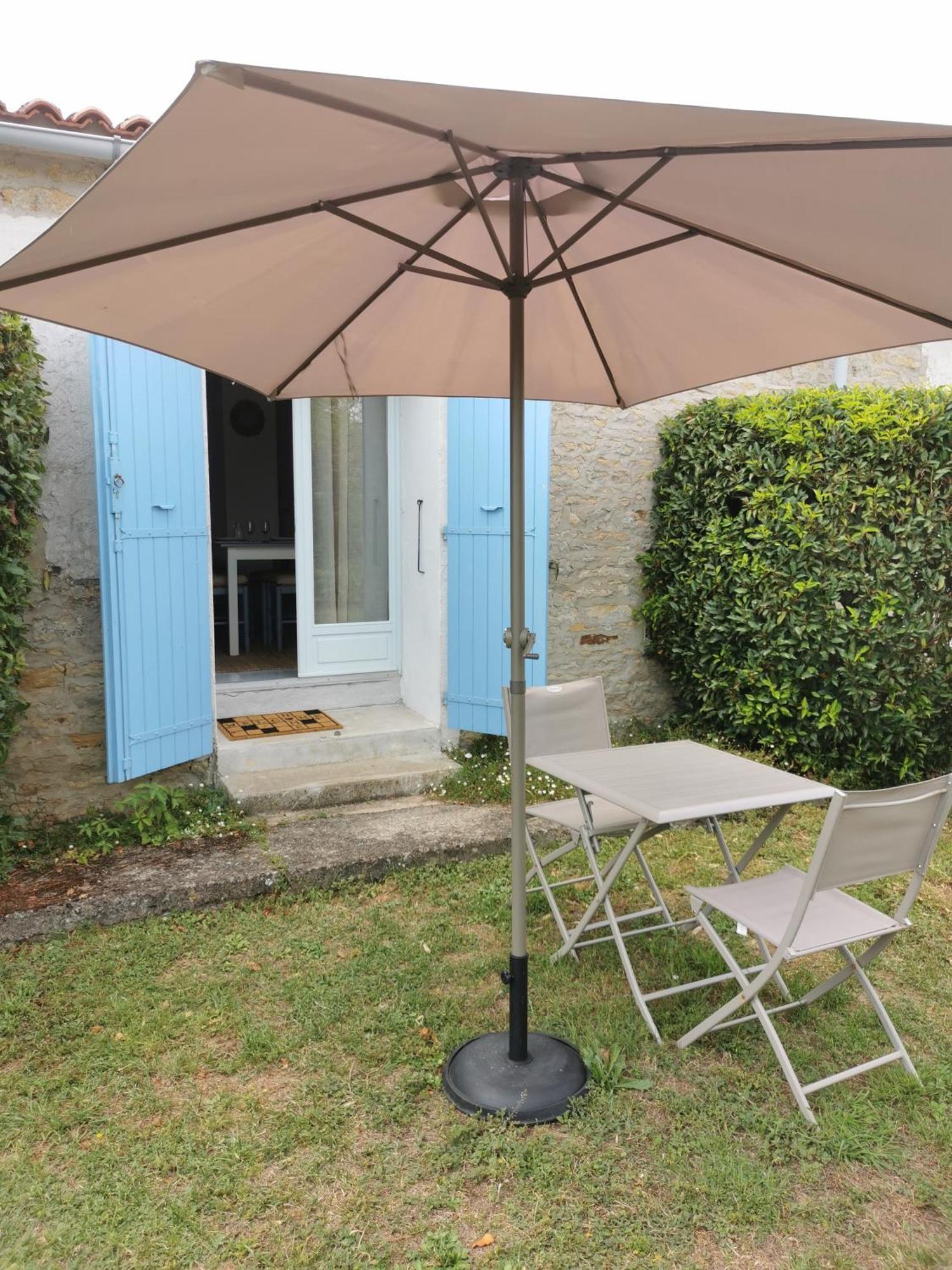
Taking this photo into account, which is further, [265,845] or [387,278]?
[265,845]

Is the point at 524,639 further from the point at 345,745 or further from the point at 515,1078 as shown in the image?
the point at 345,745

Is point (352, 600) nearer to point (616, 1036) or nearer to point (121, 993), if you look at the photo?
point (121, 993)

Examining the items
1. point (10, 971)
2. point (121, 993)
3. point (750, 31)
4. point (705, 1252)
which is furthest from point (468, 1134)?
point (750, 31)

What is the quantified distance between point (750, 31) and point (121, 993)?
18303mm

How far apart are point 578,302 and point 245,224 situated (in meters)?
1.20

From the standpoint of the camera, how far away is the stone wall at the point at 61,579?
440 centimetres

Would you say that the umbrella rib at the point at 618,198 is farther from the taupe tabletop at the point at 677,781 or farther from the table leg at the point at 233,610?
the table leg at the point at 233,610

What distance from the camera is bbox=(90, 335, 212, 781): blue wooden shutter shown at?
166 inches

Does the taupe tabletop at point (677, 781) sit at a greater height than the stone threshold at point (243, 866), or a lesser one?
greater

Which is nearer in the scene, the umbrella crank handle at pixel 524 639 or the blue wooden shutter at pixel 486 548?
the umbrella crank handle at pixel 524 639

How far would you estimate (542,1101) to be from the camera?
257 cm

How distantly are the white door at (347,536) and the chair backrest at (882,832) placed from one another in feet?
12.9

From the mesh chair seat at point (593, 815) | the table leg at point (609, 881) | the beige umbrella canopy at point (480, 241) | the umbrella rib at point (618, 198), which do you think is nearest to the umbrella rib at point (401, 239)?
the beige umbrella canopy at point (480, 241)

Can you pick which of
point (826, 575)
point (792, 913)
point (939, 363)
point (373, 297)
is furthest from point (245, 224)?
point (939, 363)
